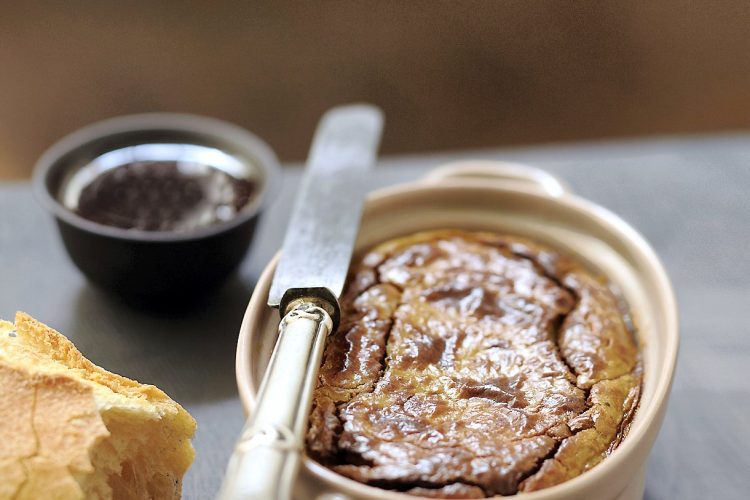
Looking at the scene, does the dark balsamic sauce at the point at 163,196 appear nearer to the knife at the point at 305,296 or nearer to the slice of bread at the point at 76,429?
the knife at the point at 305,296

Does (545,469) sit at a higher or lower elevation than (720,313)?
lower

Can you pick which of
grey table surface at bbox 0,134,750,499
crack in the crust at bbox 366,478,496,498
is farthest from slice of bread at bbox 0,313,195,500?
crack in the crust at bbox 366,478,496,498

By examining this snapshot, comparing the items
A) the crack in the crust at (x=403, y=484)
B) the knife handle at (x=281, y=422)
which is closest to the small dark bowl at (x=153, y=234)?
the knife handle at (x=281, y=422)

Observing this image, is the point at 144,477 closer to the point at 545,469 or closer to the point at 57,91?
the point at 545,469

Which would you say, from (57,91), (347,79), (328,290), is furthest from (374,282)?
(57,91)

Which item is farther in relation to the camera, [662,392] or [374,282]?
[374,282]

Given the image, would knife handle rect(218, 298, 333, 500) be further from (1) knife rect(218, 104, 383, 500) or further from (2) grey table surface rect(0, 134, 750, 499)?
(2) grey table surface rect(0, 134, 750, 499)
